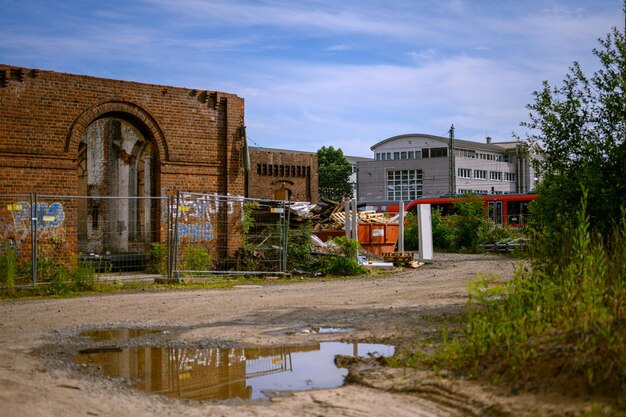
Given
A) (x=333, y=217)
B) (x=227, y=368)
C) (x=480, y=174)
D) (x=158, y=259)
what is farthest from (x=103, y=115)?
(x=480, y=174)

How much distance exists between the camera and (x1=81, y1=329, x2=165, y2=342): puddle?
911 cm

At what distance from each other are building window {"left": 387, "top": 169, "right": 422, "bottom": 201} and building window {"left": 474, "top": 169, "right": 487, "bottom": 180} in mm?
6489

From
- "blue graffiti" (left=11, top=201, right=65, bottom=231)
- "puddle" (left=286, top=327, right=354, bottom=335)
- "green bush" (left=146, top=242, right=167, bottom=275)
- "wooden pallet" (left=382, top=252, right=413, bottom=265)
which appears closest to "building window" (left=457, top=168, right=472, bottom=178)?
"wooden pallet" (left=382, top=252, right=413, bottom=265)

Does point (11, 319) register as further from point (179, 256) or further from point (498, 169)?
point (498, 169)

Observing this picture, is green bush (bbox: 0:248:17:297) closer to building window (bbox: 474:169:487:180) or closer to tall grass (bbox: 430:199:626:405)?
tall grass (bbox: 430:199:626:405)

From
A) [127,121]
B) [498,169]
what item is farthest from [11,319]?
[498,169]

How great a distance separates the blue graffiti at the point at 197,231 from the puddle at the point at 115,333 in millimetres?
9407

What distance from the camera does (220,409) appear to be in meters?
5.80

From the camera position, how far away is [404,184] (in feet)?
249

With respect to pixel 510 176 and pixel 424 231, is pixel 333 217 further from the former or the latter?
pixel 510 176

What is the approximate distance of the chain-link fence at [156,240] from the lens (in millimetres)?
16172

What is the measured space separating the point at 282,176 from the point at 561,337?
107 ft

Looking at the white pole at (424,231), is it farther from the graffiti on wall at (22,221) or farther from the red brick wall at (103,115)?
the graffiti on wall at (22,221)

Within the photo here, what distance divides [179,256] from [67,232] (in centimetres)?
287
